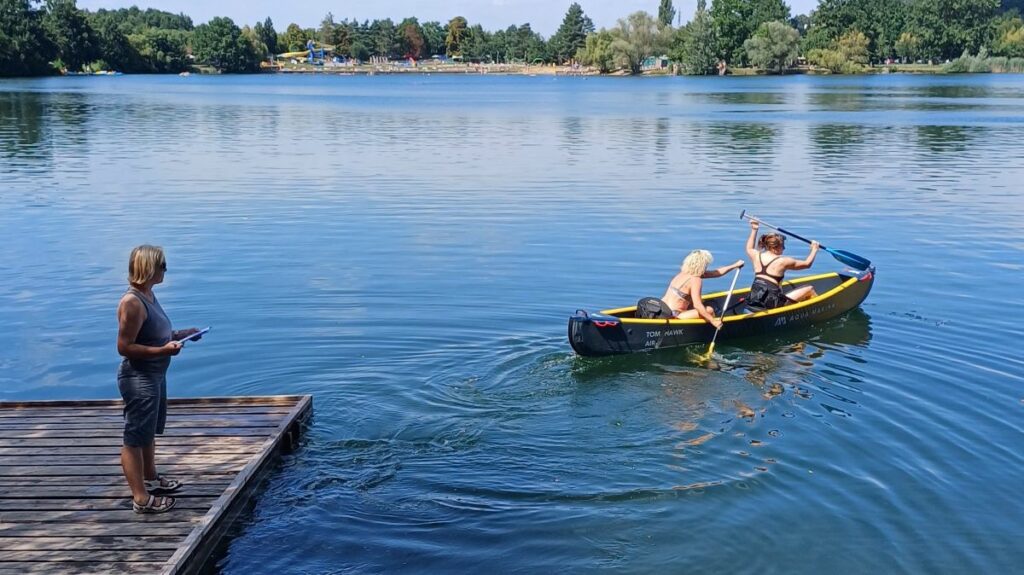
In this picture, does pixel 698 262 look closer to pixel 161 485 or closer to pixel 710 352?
pixel 710 352

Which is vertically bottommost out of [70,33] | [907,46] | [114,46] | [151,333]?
[151,333]

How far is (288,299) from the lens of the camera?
15.9 meters

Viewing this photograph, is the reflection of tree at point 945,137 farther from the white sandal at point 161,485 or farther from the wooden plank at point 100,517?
the wooden plank at point 100,517

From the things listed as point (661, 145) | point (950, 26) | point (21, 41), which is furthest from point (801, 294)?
point (950, 26)

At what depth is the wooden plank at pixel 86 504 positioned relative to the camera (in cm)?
763

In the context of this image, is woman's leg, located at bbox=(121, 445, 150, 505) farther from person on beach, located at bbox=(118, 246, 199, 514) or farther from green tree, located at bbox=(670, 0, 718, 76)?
green tree, located at bbox=(670, 0, 718, 76)

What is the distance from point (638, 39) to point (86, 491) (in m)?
153

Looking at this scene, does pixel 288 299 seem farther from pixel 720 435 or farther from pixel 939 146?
pixel 939 146

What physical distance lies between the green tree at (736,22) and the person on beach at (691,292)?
137m

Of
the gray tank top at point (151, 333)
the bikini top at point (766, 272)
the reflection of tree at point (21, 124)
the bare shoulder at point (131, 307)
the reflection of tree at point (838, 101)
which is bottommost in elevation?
the bikini top at point (766, 272)

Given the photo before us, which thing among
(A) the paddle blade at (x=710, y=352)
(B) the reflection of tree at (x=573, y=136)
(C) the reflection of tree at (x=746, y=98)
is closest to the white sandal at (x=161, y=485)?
(A) the paddle blade at (x=710, y=352)

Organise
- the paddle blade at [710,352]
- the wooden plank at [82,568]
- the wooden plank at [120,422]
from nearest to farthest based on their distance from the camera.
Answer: the wooden plank at [82,568]
the wooden plank at [120,422]
the paddle blade at [710,352]

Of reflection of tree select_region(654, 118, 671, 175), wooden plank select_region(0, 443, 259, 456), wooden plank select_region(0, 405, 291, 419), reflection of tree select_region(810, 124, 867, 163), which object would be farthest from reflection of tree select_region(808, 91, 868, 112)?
wooden plank select_region(0, 443, 259, 456)

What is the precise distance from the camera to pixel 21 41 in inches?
4783
